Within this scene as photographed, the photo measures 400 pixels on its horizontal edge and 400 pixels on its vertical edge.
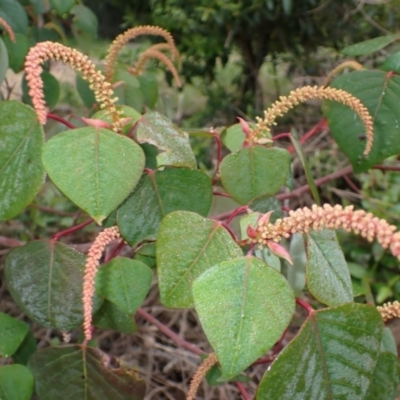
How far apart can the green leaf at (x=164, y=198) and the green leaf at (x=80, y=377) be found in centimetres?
19

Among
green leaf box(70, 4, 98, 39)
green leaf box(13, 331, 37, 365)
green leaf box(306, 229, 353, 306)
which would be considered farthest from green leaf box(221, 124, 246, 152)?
green leaf box(70, 4, 98, 39)

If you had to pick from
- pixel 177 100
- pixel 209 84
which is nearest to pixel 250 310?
pixel 209 84

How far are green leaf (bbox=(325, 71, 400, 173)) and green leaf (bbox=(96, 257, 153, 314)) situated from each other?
37 centimetres

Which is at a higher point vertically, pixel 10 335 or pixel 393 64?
pixel 393 64

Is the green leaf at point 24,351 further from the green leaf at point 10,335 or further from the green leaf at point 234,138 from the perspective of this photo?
the green leaf at point 234,138

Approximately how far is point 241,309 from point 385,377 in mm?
221

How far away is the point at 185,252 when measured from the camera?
427mm

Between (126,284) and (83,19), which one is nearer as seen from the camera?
(126,284)

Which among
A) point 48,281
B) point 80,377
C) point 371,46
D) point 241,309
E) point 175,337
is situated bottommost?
point 175,337

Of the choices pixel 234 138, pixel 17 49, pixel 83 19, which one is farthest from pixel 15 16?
pixel 234 138

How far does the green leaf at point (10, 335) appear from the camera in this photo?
1.95 feet

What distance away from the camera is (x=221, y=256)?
1.40ft

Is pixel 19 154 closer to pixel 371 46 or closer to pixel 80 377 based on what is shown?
pixel 80 377

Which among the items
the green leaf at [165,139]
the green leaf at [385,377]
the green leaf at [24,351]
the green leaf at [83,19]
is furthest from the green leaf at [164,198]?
the green leaf at [83,19]
